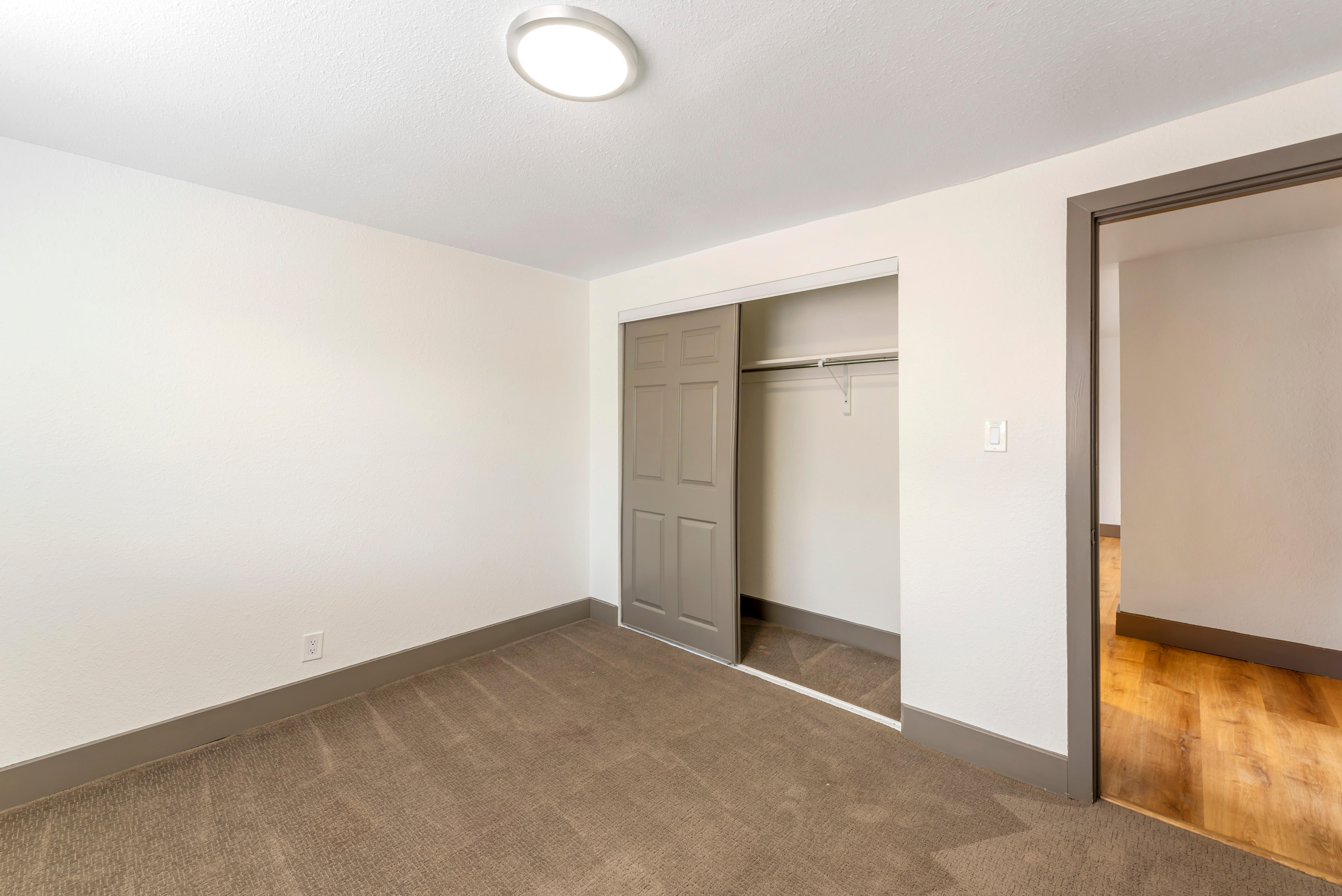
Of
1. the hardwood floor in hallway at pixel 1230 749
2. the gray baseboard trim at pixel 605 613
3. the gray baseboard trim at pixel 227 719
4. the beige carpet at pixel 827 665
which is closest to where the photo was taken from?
the hardwood floor in hallway at pixel 1230 749

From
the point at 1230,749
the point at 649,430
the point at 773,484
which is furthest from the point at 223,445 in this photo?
the point at 1230,749

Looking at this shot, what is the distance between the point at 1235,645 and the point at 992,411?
8.87 ft

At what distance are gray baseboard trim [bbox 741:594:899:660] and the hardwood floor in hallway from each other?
1.06 metres

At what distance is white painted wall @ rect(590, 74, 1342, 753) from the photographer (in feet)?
6.64

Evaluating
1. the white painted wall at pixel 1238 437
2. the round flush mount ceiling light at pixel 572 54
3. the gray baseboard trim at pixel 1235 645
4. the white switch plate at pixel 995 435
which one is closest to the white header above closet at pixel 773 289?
the white switch plate at pixel 995 435

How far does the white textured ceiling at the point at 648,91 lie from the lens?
1.35 m

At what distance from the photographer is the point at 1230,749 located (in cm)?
231

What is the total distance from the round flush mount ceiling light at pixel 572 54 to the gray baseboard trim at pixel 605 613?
10.1 ft

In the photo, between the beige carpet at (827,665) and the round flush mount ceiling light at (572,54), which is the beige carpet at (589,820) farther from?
the round flush mount ceiling light at (572,54)

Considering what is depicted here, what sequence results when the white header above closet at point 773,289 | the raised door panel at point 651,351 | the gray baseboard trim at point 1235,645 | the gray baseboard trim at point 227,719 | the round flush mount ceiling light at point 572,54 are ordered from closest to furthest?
the round flush mount ceiling light at point 572,54 < the gray baseboard trim at point 227,719 < the white header above closet at point 773,289 < the gray baseboard trim at point 1235,645 < the raised door panel at point 651,351

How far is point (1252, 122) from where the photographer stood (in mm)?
1693

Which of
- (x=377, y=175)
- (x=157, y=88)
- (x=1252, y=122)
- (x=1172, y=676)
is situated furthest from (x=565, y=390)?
(x=1172, y=676)

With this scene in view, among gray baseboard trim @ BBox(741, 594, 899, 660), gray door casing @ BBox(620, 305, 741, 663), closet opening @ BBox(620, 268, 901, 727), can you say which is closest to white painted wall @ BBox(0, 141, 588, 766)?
gray door casing @ BBox(620, 305, 741, 663)

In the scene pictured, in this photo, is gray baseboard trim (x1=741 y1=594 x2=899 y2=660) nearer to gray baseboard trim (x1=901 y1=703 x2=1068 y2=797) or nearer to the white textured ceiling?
gray baseboard trim (x1=901 y1=703 x2=1068 y2=797)
